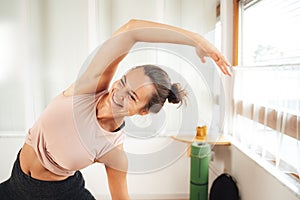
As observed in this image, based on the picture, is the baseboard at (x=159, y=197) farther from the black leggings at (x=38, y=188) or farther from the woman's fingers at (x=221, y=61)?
the woman's fingers at (x=221, y=61)

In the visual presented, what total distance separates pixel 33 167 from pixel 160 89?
555 millimetres

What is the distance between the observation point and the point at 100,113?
2.95ft

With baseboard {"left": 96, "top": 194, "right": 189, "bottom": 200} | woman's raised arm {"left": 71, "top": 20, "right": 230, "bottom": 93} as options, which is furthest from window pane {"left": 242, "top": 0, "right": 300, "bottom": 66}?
baseboard {"left": 96, "top": 194, "right": 189, "bottom": 200}

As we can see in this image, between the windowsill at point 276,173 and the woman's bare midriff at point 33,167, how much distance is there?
Answer: 93 centimetres

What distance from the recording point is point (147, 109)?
2.84 feet

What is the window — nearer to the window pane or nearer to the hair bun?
the window pane

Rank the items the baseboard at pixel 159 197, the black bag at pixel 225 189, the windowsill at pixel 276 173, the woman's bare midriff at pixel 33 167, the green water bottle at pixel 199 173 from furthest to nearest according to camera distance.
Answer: the baseboard at pixel 159 197, the green water bottle at pixel 199 173, the black bag at pixel 225 189, the windowsill at pixel 276 173, the woman's bare midriff at pixel 33 167

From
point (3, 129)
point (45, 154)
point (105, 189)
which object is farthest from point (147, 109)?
point (3, 129)

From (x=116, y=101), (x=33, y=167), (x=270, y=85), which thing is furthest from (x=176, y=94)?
(x=270, y=85)

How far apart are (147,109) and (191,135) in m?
0.39

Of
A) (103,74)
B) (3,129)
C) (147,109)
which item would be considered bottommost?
(3,129)

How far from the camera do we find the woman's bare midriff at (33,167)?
3.39 ft

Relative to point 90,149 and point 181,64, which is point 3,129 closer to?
point 90,149

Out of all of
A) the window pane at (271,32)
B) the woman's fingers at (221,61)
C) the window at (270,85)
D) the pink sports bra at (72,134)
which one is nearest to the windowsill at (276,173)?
the window at (270,85)
